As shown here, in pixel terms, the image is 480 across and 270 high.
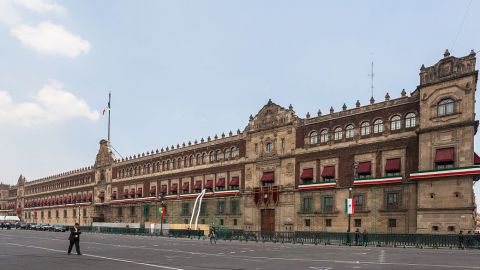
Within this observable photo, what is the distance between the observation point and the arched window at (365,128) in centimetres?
4862

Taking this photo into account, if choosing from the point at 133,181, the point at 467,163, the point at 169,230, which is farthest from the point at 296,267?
the point at 133,181

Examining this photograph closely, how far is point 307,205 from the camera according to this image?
5353 cm

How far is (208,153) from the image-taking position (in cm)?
7025

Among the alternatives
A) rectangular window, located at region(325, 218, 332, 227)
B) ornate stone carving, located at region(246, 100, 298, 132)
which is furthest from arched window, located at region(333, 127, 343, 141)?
rectangular window, located at region(325, 218, 332, 227)

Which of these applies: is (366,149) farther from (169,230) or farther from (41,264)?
(41,264)

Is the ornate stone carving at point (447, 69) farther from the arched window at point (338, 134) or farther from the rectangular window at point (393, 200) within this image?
the rectangular window at point (393, 200)

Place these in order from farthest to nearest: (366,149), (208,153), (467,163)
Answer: (208,153) < (366,149) < (467,163)

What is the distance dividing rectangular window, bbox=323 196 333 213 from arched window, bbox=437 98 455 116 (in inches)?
598

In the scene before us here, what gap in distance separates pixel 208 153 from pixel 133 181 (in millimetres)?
24253

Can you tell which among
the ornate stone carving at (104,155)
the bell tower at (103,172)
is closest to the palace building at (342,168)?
the bell tower at (103,172)

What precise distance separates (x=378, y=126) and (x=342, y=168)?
619cm

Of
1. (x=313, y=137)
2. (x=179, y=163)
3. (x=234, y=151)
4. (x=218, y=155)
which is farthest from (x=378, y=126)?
(x=179, y=163)

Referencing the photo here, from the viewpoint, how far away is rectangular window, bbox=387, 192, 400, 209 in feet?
147

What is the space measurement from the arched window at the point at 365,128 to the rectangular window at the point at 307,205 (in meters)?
10.1
